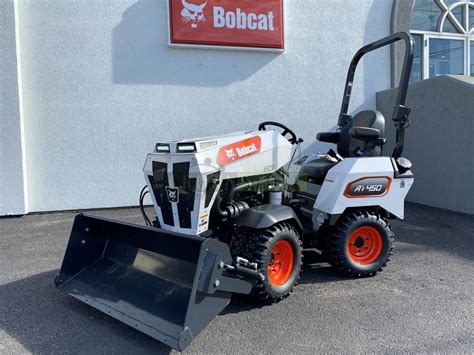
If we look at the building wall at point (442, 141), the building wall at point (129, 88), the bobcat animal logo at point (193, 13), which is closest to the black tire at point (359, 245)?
the building wall at point (442, 141)

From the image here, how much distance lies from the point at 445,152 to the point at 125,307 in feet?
21.1

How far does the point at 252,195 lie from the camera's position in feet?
12.2

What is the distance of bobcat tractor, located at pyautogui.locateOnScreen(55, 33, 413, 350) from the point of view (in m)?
2.88

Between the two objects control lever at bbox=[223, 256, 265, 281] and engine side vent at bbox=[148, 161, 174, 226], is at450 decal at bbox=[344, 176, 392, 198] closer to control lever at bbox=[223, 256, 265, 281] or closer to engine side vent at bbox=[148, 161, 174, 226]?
control lever at bbox=[223, 256, 265, 281]

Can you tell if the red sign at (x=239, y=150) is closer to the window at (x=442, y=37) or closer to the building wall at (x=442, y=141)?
the building wall at (x=442, y=141)

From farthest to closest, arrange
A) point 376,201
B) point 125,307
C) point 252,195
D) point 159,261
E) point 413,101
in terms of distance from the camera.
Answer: point 413,101 < point 376,201 < point 252,195 < point 159,261 < point 125,307

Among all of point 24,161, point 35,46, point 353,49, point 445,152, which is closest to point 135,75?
point 35,46

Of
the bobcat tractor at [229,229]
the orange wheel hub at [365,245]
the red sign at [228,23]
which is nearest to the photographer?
the bobcat tractor at [229,229]

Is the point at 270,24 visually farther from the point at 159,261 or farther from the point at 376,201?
the point at 159,261

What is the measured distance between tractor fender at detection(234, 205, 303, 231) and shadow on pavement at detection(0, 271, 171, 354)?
111 centimetres

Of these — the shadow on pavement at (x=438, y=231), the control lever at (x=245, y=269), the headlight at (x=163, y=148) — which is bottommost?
the shadow on pavement at (x=438, y=231)

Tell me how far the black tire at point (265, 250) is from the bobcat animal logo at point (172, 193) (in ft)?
1.93

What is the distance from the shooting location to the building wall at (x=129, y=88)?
7.20 meters

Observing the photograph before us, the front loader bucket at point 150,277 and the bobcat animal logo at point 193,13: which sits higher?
the bobcat animal logo at point 193,13
